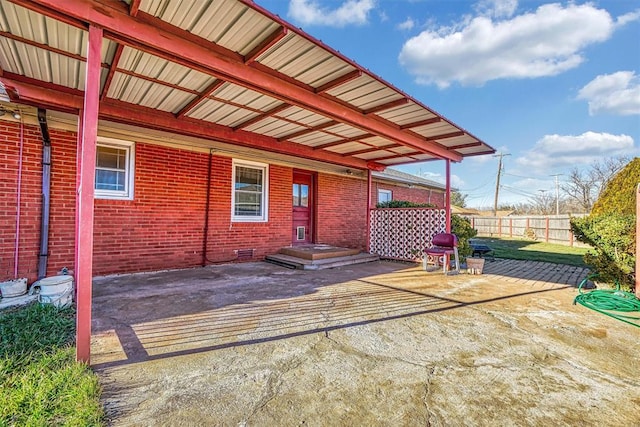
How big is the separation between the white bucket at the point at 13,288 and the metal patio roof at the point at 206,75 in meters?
2.72

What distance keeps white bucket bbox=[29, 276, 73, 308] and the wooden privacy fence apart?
61.6 ft

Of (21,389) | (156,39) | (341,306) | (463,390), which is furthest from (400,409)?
(156,39)

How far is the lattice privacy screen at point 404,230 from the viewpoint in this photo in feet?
26.5

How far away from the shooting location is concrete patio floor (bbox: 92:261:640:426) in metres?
1.88

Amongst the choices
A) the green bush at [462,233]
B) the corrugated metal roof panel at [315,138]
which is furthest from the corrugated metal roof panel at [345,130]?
the green bush at [462,233]

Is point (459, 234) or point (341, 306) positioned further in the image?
point (459, 234)

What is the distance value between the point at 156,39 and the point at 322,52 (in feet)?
5.91

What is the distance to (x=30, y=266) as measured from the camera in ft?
15.9

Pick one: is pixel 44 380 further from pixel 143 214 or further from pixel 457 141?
pixel 457 141

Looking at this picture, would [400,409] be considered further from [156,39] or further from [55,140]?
[55,140]

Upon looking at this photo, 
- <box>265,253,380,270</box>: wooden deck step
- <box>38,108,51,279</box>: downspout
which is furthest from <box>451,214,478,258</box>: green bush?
<box>38,108,51,279</box>: downspout

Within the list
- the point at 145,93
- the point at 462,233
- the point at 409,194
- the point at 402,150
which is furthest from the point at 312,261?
the point at 409,194

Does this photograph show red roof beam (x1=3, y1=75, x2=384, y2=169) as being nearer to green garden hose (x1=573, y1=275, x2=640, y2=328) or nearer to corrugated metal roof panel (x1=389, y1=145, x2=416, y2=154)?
corrugated metal roof panel (x1=389, y1=145, x2=416, y2=154)

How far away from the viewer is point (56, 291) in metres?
3.90
